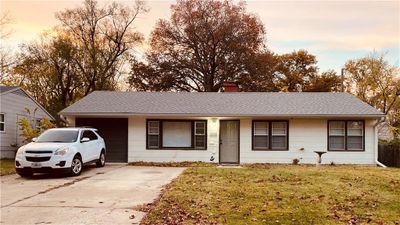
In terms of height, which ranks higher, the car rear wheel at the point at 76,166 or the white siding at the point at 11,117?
the white siding at the point at 11,117

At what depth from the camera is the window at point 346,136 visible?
20.0 metres

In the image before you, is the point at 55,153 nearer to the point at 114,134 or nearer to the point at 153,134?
the point at 114,134

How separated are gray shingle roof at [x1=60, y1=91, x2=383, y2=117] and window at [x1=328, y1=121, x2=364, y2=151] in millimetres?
704

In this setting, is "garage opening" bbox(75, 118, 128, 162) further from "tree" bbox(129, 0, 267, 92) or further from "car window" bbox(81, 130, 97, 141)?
"tree" bbox(129, 0, 267, 92)

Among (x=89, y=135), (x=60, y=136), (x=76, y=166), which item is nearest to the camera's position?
(x=76, y=166)

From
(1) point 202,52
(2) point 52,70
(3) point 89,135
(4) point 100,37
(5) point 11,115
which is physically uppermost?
(4) point 100,37

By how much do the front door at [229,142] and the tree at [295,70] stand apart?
2359 cm

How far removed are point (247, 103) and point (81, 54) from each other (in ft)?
63.6

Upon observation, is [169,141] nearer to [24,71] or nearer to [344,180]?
[344,180]

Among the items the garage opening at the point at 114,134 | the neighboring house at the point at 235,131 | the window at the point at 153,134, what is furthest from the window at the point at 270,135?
the garage opening at the point at 114,134

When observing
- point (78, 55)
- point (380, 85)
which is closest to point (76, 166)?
point (78, 55)

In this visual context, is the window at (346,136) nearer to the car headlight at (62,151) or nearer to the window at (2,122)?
the car headlight at (62,151)

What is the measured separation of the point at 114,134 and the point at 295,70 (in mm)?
30054

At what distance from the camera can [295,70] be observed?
46406mm
